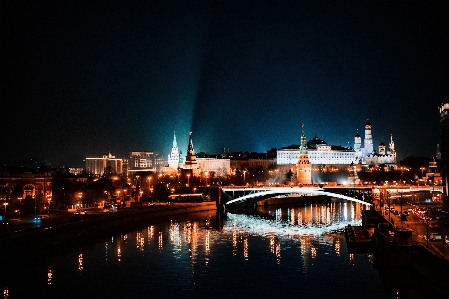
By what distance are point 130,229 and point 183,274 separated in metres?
17.0

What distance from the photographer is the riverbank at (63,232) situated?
28.8 m

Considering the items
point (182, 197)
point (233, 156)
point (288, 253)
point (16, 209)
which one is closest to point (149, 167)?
point (233, 156)

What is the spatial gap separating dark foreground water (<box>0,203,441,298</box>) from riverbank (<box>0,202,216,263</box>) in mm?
986

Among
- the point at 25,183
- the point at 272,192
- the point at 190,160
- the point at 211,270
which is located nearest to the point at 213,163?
the point at 190,160

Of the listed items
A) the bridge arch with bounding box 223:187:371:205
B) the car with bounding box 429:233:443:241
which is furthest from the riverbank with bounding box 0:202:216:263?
the car with bounding box 429:233:443:241

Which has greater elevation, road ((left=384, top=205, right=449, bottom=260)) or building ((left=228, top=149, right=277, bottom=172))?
building ((left=228, top=149, right=277, bottom=172))

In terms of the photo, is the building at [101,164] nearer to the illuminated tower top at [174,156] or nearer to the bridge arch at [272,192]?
the illuminated tower top at [174,156]

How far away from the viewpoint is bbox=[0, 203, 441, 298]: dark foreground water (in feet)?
79.6

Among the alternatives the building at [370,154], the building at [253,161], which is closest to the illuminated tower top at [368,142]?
the building at [370,154]

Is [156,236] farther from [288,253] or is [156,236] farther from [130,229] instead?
[288,253]

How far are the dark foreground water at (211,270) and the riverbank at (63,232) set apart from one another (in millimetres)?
986

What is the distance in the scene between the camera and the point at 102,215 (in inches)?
1676

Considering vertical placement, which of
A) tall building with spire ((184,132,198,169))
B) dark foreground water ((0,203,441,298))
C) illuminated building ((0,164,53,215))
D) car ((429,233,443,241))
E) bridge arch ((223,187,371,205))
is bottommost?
dark foreground water ((0,203,441,298))

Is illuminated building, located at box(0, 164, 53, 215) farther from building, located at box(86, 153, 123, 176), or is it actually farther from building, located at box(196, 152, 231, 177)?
building, located at box(86, 153, 123, 176)
